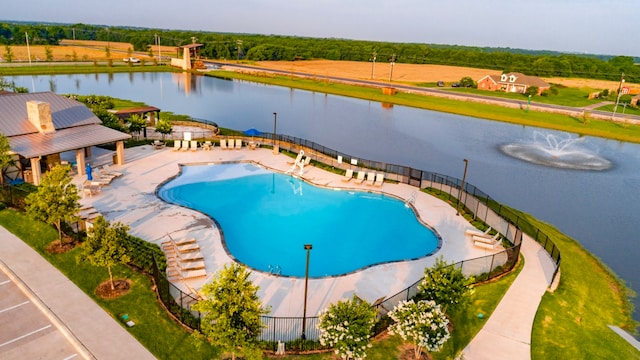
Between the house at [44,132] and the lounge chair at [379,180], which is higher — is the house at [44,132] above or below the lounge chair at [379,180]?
above

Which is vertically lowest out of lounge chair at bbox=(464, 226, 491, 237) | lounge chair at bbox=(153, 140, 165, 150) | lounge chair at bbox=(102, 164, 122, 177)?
lounge chair at bbox=(464, 226, 491, 237)

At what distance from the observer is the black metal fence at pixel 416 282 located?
1507 centimetres

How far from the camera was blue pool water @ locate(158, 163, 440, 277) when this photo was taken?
2167 centimetres

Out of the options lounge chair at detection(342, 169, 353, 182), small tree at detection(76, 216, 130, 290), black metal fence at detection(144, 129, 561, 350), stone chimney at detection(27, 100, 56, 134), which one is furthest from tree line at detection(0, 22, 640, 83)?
small tree at detection(76, 216, 130, 290)

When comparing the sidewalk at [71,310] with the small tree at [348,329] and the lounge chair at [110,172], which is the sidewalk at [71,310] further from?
the lounge chair at [110,172]

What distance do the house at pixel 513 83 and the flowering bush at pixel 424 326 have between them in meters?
88.7

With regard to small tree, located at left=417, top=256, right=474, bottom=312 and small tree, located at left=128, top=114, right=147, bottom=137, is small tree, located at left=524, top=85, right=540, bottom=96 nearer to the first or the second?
small tree, located at left=128, top=114, right=147, bottom=137

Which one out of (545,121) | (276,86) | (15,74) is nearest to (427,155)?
(545,121)

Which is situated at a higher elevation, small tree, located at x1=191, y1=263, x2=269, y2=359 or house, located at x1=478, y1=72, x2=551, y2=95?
house, located at x1=478, y1=72, x2=551, y2=95

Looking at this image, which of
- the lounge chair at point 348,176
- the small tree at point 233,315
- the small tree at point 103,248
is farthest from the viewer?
the lounge chair at point 348,176

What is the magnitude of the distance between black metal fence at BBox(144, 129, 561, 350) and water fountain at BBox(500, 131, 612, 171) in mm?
14623

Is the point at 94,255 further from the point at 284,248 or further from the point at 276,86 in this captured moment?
the point at 276,86

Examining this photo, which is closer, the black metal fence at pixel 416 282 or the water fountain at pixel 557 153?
the black metal fence at pixel 416 282

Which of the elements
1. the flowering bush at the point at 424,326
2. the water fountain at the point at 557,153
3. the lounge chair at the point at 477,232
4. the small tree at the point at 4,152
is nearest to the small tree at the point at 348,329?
the flowering bush at the point at 424,326
